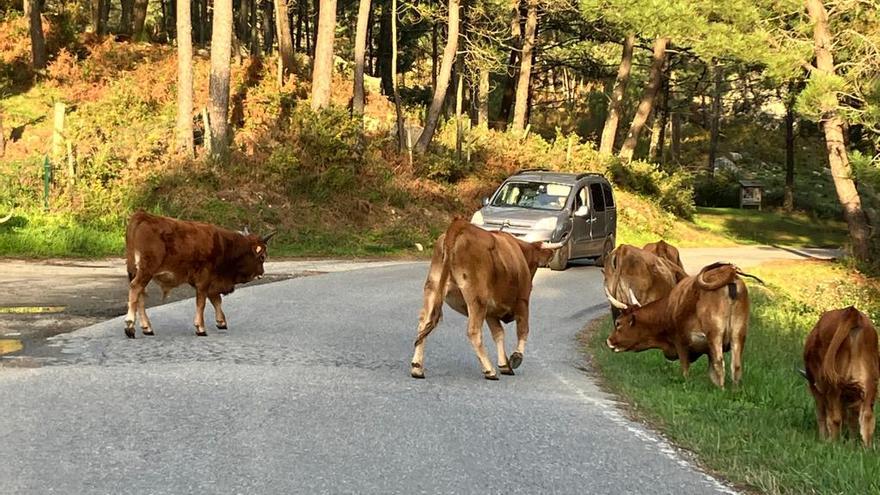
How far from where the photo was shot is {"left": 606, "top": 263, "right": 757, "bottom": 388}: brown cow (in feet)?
27.5

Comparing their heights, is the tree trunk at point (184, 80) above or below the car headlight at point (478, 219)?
above

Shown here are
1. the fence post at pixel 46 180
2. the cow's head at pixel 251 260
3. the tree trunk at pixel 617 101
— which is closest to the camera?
the cow's head at pixel 251 260

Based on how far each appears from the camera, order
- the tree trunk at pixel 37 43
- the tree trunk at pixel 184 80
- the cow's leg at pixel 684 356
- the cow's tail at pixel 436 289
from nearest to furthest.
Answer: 1. the cow's tail at pixel 436 289
2. the cow's leg at pixel 684 356
3. the tree trunk at pixel 184 80
4. the tree trunk at pixel 37 43

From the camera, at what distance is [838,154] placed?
2809cm

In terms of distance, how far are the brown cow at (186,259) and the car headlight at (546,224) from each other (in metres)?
9.44

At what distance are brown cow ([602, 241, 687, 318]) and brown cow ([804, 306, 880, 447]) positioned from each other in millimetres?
3798

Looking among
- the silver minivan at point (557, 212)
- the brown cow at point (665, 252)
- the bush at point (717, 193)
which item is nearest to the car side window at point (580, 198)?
the silver minivan at point (557, 212)

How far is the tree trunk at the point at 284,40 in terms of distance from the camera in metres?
34.9

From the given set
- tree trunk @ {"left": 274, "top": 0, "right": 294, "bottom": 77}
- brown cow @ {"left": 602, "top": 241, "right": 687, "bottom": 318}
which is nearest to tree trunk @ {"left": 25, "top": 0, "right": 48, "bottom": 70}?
tree trunk @ {"left": 274, "top": 0, "right": 294, "bottom": 77}

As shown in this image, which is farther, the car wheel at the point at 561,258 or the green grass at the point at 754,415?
the car wheel at the point at 561,258

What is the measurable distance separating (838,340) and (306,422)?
382cm

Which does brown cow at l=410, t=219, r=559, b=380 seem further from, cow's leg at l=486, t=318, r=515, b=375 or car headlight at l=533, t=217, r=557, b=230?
car headlight at l=533, t=217, r=557, b=230

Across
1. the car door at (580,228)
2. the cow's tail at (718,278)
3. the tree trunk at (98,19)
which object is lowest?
the car door at (580,228)

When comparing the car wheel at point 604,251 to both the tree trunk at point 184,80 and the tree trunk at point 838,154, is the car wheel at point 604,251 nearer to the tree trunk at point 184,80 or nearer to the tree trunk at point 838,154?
the tree trunk at point 838,154
